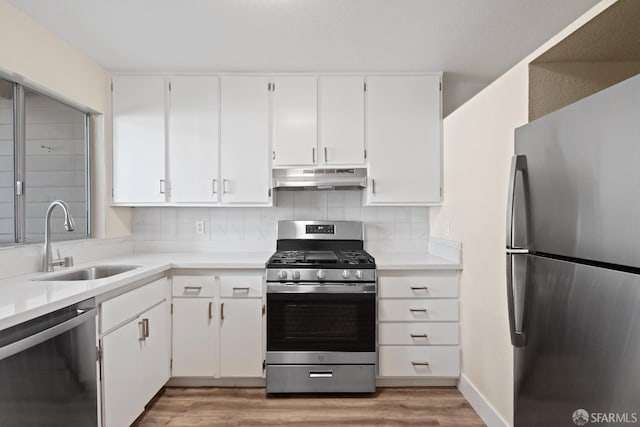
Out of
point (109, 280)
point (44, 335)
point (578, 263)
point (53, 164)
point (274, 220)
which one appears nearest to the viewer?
point (578, 263)

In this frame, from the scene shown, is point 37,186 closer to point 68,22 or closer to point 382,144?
point 68,22

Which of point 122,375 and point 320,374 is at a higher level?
point 122,375

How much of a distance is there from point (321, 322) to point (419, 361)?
0.76 metres

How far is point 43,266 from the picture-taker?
2.06 metres

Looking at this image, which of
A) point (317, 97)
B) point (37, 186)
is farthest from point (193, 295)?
point (317, 97)

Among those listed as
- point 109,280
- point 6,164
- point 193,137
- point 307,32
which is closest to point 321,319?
point 109,280

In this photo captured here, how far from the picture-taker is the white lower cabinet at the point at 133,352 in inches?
69.9

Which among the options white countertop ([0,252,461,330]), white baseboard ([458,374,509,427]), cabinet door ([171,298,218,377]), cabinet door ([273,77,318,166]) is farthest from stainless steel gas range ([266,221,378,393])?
cabinet door ([273,77,318,166])

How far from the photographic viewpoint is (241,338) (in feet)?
8.16

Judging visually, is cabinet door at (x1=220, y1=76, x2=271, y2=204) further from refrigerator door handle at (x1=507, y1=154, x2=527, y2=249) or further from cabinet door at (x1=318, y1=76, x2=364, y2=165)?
refrigerator door handle at (x1=507, y1=154, x2=527, y2=249)

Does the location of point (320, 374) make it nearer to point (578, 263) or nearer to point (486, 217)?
point (486, 217)

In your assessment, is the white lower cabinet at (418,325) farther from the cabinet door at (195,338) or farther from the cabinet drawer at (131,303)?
Result: the cabinet drawer at (131,303)

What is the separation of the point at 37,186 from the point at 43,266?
530 millimetres

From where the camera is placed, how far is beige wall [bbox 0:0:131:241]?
193 cm
